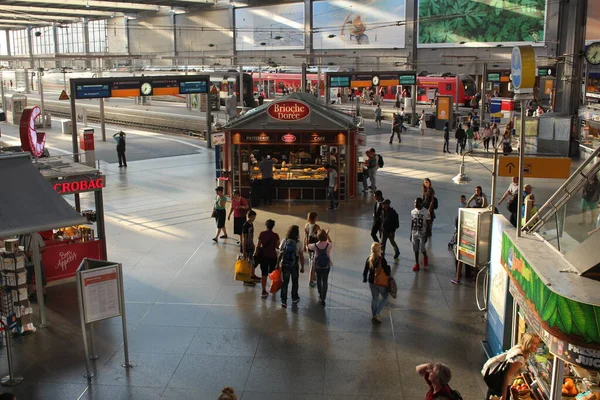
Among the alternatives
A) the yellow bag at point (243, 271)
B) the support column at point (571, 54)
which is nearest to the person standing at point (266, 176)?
the yellow bag at point (243, 271)

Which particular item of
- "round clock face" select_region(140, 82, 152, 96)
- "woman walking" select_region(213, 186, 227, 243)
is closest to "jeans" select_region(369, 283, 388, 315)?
"woman walking" select_region(213, 186, 227, 243)

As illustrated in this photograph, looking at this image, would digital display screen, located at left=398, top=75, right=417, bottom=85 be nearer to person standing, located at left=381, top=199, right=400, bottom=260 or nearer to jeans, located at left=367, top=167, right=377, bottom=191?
jeans, located at left=367, top=167, right=377, bottom=191

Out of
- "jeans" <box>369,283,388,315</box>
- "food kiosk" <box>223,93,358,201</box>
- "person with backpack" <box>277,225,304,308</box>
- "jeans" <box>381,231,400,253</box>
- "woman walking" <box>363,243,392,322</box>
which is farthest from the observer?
"food kiosk" <box>223,93,358,201</box>

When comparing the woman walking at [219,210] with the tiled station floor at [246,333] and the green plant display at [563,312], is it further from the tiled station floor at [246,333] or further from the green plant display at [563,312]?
the green plant display at [563,312]

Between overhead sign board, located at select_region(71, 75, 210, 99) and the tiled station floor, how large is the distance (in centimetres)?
896

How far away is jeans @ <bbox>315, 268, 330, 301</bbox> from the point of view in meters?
10.5

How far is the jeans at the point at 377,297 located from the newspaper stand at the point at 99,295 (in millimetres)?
3690

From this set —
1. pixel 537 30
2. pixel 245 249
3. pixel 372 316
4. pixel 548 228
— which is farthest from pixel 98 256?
pixel 537 30

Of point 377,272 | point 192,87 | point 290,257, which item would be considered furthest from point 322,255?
point 192,87

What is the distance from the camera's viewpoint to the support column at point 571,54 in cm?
2778

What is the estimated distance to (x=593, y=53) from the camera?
27250 millimetres

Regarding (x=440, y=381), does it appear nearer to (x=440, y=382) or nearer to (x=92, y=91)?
(x=440, y=382)

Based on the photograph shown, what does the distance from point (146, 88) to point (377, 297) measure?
18.0m

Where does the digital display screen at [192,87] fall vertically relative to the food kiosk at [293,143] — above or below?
above
